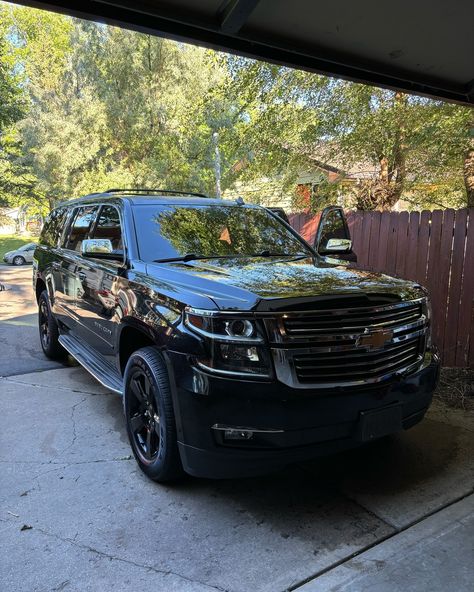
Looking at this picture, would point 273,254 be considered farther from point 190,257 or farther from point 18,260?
point 18,260

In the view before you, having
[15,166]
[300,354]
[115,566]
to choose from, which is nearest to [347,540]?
[300,354]

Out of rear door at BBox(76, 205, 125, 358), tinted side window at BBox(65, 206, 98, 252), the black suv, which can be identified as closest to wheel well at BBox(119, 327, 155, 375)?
the black suv

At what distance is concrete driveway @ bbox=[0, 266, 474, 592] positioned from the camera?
242 centimetres

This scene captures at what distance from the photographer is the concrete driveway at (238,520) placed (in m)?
2.42

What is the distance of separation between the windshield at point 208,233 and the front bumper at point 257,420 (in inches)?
51.0

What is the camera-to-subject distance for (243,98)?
9242 mm

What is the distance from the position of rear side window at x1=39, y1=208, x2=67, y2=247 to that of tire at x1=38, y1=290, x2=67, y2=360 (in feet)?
2.31

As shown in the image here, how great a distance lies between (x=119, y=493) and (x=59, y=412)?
1702 millimetres

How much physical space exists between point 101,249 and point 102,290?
44cm

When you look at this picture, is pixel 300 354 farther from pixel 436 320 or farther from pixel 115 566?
pixel 436 320

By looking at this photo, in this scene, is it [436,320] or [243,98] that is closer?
[436,320]

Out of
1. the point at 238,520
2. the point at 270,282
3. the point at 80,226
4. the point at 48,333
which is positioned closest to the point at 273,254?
the point at 270,282

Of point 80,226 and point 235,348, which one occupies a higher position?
point 80,226

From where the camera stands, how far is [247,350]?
2602 mm
